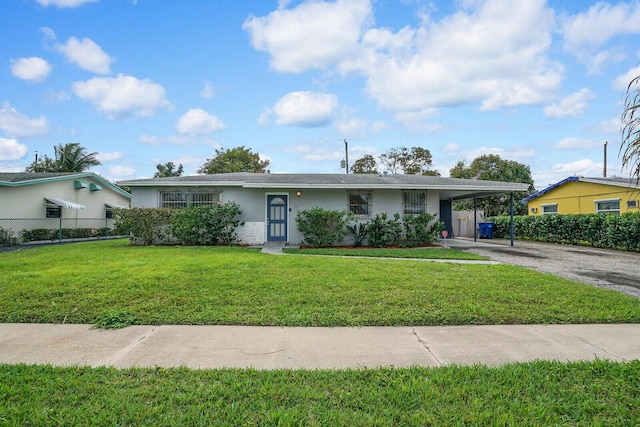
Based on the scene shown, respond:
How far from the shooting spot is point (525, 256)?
35.7 ft

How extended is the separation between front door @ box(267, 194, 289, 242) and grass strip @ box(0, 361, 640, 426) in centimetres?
1109

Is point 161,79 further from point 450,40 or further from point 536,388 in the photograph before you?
point 536,388

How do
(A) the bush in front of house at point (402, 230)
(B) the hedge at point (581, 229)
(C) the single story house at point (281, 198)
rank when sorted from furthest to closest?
(C) the single story house at point (281, 198)
(A) the bush in front of house at point (402, 230)
(B) the hedge at point (581, 229)

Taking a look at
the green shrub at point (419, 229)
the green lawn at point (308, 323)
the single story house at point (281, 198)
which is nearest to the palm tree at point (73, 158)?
the single story house at point (281, 198)

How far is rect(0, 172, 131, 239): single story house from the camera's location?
16.3 metres

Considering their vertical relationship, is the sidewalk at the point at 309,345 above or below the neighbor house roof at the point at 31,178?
below

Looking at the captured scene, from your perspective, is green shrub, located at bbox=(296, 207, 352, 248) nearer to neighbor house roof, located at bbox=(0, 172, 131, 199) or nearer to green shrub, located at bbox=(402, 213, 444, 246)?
green shrub, located at bbox=(402, 213, 444, 246)

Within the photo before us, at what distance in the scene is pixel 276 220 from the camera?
46.0 ft

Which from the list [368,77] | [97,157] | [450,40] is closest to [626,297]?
[450,40]

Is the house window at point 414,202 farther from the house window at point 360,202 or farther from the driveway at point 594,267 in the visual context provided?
the driveway at point 594,267

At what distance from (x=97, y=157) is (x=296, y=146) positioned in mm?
17616

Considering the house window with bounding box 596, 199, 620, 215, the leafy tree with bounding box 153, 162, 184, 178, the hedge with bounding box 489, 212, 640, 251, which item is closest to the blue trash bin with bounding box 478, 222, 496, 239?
the hedge with bounding box 489, 212, 640, 251

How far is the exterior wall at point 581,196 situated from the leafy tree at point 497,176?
19.8 feet

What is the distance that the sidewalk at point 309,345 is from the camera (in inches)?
125
